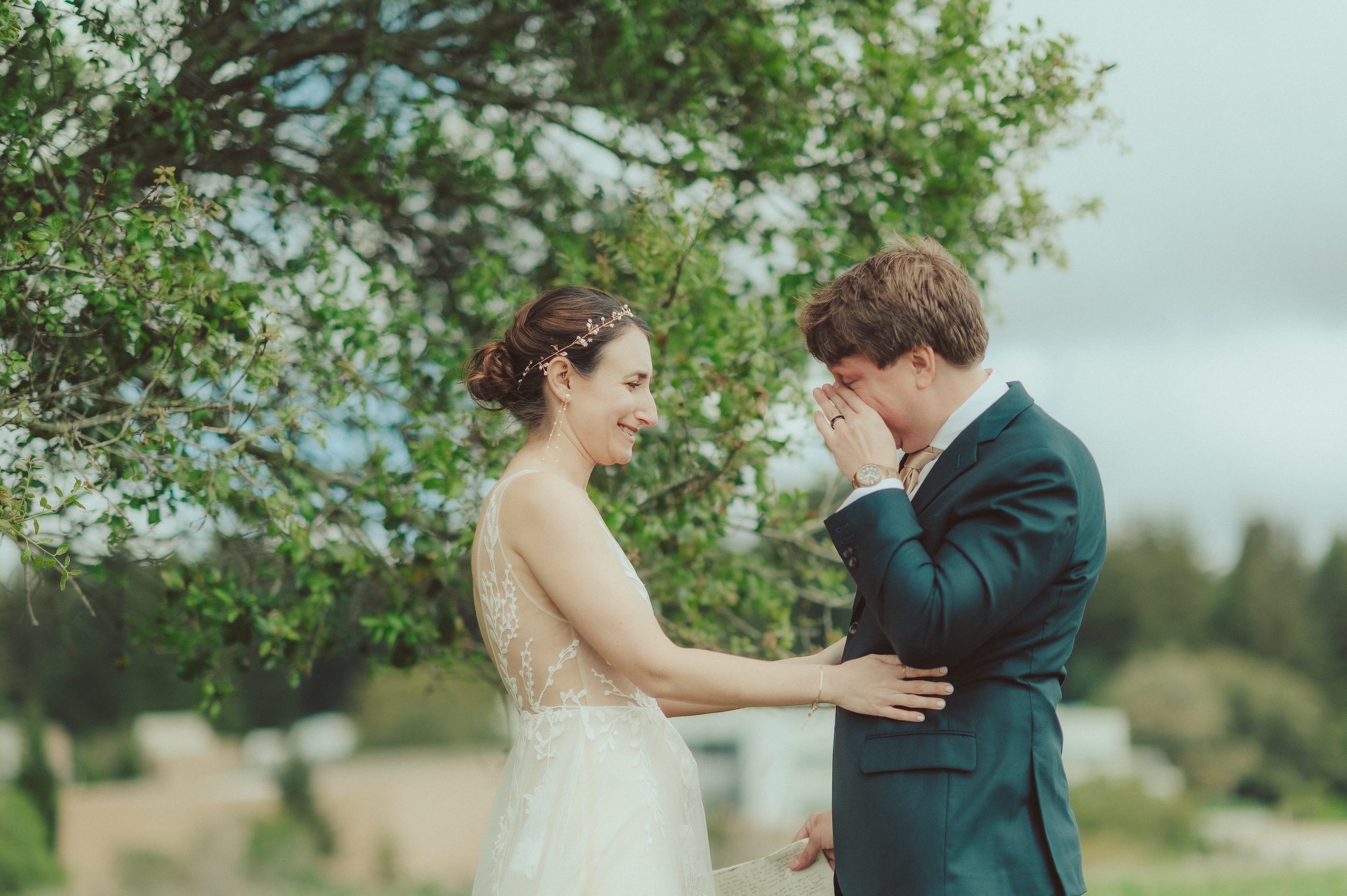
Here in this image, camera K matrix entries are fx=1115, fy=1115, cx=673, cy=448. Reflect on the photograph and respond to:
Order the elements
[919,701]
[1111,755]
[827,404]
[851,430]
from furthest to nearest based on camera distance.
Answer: [1111,755] → [827,404] → [851,430] → [919,701]

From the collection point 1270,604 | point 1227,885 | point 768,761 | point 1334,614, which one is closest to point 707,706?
point 768,761

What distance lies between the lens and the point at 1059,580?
7.09 ft

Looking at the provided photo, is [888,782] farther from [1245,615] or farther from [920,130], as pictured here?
[1245,615]

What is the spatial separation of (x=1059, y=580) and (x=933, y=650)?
326 mm

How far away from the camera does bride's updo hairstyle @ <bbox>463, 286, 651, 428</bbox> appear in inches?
105

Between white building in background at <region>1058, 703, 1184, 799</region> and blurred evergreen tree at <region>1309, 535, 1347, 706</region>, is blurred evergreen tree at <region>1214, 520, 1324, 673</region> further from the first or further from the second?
white building in background at <region>1058, 703, 1184, 799</region>

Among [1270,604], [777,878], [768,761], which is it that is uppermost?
[777,878]

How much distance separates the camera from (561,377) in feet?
8.77

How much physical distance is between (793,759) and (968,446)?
1109 cm

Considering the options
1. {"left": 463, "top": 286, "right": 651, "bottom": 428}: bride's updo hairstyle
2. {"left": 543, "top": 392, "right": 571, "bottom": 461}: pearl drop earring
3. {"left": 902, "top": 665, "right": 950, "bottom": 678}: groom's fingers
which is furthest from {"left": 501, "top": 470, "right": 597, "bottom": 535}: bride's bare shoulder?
{"left": 902, "top": 665, "right": 950, "bottom": 678}: groom's fingers

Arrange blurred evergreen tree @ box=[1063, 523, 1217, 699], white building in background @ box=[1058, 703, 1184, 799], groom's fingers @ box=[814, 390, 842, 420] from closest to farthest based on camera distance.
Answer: groom's fingers @ box=[814, 390, 842, 420] → white building in background @ box=[1058, 703, 1184, 799] → blurred evergreen tree @ box=[1063, 523, 1217, 699]

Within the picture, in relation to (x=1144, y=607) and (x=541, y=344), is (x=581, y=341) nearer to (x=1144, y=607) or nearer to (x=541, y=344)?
(x=541, y=344)

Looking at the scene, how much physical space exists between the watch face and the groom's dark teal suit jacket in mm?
53

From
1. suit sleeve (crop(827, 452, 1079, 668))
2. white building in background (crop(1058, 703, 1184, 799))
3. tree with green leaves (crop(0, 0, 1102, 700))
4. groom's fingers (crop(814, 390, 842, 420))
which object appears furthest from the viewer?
white building in background (crop(1058, 703, 1184, 799))
